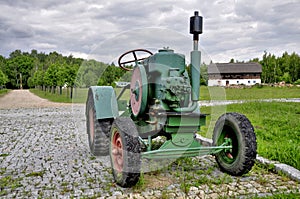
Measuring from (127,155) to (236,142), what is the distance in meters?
1.75

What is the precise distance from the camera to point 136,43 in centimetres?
373

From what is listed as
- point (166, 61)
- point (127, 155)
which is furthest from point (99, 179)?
point (166, 61)

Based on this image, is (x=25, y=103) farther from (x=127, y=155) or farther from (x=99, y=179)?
(x=127, y=155)

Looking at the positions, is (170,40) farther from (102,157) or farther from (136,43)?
(102,157)

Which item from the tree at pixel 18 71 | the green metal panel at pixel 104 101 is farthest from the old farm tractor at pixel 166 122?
the tree at pixel 18 71

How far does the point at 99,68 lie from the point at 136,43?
2.07ft

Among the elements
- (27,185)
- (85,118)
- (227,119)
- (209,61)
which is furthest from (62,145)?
(209,61)

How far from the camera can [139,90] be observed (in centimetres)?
442

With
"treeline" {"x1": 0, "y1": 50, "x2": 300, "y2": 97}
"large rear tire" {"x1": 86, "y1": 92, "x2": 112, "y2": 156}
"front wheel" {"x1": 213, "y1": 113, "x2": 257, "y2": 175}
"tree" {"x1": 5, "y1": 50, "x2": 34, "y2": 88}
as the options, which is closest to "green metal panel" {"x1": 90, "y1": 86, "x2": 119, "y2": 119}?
"large rear tire" {"x1": 86, "y1": 92, "x2": 112, "y2": 156}

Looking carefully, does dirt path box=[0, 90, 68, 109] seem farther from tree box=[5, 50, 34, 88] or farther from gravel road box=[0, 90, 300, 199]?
tree box=[5, 50, 34, 88]

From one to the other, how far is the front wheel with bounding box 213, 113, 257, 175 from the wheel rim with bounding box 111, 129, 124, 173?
5.21ft

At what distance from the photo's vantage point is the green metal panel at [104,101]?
5492 mm

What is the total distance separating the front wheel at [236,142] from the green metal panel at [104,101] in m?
1.84

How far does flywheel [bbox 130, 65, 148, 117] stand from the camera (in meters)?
4.33
